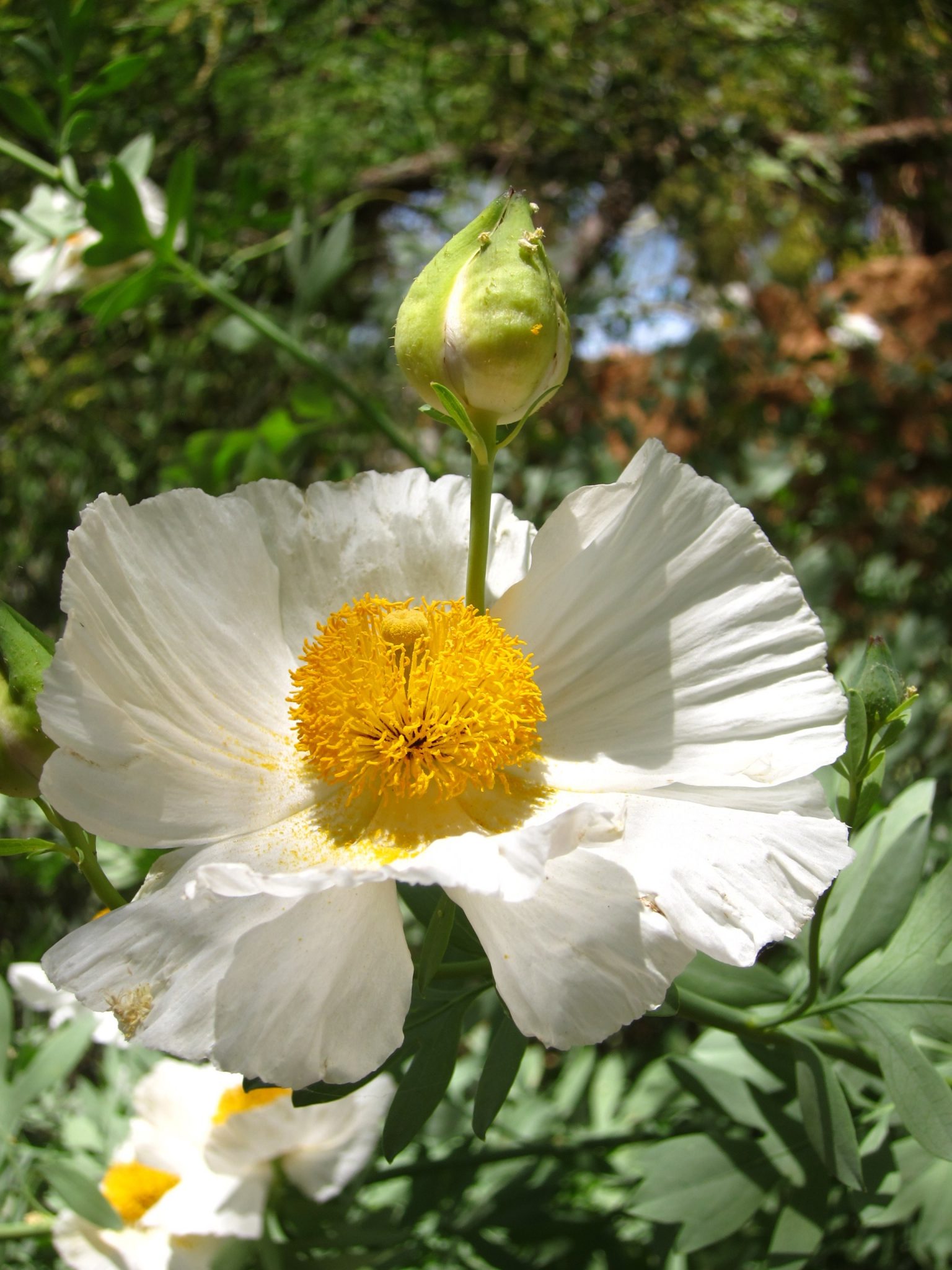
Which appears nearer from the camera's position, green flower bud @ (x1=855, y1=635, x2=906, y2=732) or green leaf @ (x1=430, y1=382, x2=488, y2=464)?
green leaf @ (x1=430, y1=382, x2=488, y2=464)

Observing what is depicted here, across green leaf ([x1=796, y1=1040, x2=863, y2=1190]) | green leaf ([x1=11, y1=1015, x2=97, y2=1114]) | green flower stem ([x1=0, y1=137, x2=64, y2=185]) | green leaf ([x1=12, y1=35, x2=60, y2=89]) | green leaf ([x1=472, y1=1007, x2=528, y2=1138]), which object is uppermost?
green leaf ([x1=12, y1=35, x2=60, y2=89])

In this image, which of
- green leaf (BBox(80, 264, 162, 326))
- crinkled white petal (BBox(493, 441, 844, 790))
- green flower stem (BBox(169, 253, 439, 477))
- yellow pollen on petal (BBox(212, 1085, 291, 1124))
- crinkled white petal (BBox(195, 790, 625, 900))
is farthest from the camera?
green flower stem (BBox(169, 253, 439, 477))

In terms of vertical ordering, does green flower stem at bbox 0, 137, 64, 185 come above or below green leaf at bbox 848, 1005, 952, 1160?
above

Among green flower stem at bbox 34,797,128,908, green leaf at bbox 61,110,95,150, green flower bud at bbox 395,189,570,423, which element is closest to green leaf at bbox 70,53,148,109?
green leaf at bbox 61,110,95,150

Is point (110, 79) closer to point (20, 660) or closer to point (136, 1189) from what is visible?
point (20, 660)

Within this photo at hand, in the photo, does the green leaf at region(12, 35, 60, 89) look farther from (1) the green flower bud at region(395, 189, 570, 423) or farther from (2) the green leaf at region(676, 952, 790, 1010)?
(2) the green leaf at region(676, 952, 790, 1010)

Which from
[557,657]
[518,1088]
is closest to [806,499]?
[518,1088]
